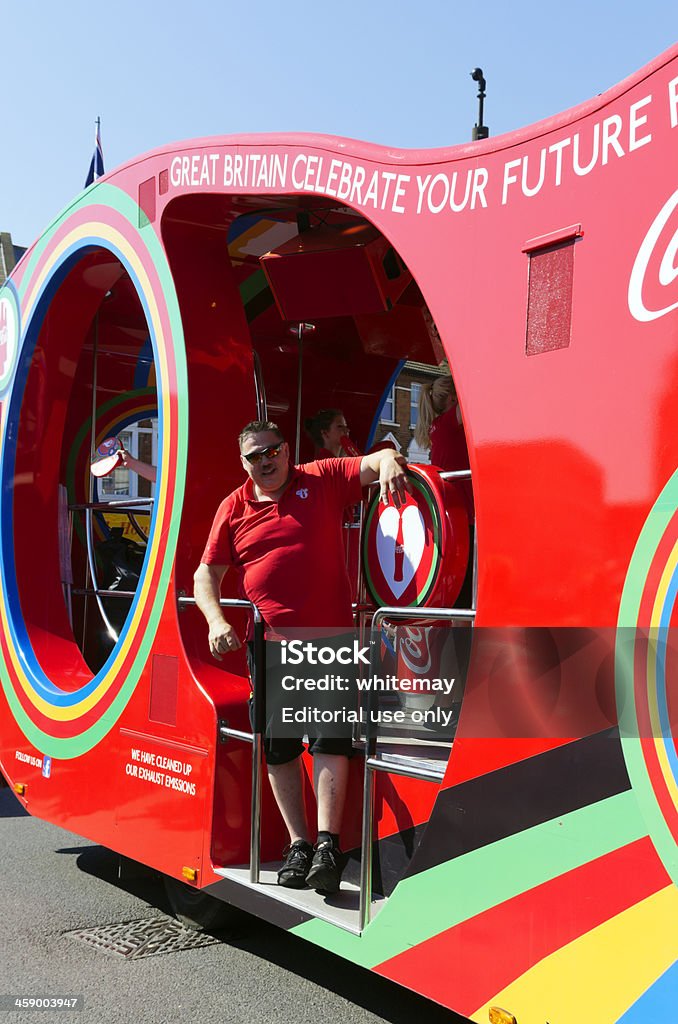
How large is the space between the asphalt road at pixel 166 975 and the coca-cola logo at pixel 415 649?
121 cm

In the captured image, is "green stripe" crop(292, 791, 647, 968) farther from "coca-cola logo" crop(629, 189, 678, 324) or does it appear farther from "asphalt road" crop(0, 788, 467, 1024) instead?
"coca-cola logo" crop(629, 189, 678, 324)

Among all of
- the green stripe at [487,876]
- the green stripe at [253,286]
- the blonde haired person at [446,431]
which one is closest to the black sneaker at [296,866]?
the green stripe at [487,876]

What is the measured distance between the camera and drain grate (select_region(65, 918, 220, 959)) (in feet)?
14.4

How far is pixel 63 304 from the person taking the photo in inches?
224

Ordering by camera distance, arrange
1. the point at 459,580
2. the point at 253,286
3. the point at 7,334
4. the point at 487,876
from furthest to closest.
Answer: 1. the point at 7,334
2. the point at 253,286
3. the point at 459,580
4. the point at 487,876

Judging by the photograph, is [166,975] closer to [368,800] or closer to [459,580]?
[368,800]

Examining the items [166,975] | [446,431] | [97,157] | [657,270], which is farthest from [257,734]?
[97,157]

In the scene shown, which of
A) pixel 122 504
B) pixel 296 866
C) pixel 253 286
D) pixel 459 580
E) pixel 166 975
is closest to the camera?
pixel 296 866

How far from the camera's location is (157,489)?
15.0ft

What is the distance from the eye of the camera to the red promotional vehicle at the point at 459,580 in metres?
2.52

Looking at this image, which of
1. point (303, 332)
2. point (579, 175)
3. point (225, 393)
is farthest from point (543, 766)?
point (303, 332)

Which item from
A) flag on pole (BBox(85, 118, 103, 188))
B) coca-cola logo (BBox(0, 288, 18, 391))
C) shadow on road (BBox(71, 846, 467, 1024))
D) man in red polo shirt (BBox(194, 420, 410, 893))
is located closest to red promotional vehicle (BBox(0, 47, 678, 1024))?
man in red polo shirt (BBox(194, 420, 410, 893))

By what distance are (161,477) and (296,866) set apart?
1.72 metres

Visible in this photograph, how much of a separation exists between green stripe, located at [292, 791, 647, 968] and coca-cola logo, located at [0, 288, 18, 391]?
378 centimetres
